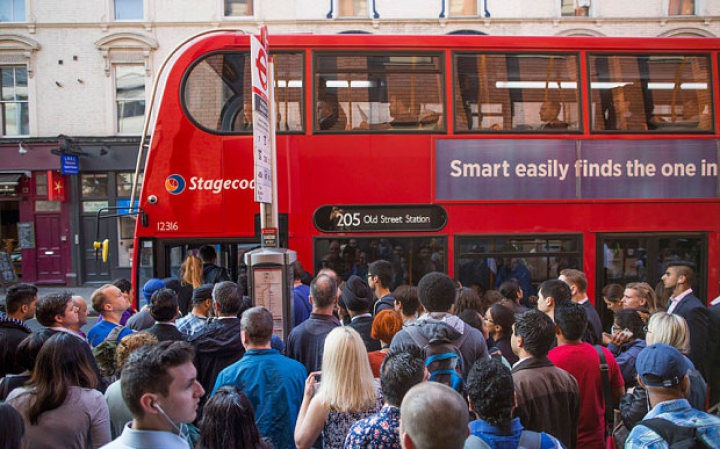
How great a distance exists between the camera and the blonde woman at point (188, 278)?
627 cm

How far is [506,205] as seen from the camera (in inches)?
247

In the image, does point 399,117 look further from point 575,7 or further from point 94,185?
point 94,185

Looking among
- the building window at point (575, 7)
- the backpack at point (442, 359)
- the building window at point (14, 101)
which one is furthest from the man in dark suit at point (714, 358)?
the building window at point (14, 101)

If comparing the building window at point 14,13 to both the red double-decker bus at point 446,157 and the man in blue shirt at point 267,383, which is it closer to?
the red double-decker bus at point 446,157

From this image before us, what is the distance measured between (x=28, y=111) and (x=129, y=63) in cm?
367

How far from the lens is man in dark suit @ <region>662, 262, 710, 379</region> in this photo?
4.65 m

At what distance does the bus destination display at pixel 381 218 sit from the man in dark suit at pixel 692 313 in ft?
8.10

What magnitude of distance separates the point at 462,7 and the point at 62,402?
17.4 meters

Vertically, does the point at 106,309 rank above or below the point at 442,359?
above

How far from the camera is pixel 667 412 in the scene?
8.45 ft

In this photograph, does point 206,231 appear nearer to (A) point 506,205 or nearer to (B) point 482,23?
(A) point 506,205

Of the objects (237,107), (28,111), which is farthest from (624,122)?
(28,111)

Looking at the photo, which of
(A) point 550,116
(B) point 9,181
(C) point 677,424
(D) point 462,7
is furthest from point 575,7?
(B) point 9,181

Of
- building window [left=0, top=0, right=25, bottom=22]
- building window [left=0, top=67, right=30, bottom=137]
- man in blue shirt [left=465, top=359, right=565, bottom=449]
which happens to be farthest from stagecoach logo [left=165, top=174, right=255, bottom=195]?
building window [left=0, top=0, right=25, bottom=22]
